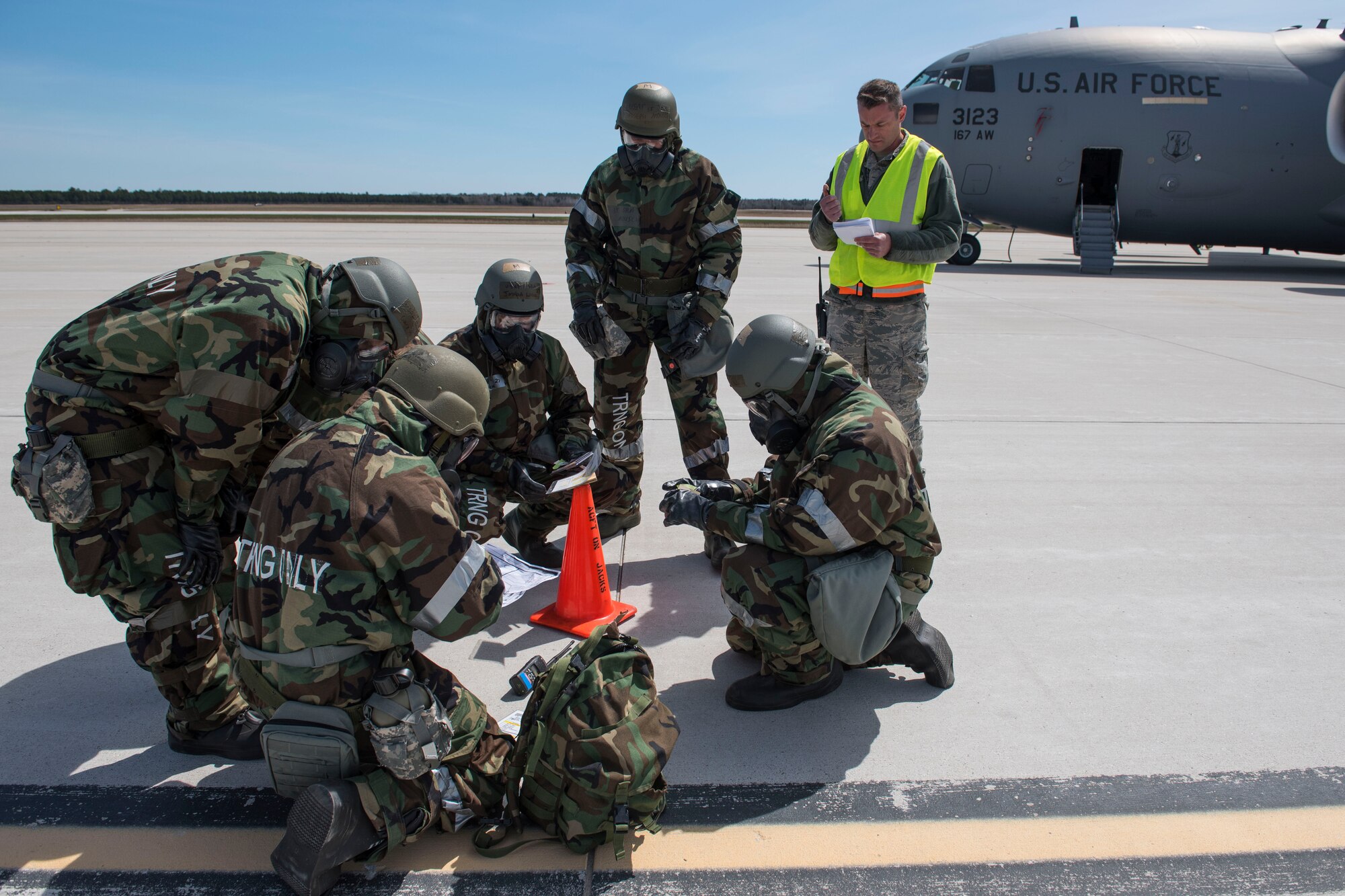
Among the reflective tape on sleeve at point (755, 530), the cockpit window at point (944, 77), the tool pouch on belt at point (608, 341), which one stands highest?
the cockpit window at point (944, 77)

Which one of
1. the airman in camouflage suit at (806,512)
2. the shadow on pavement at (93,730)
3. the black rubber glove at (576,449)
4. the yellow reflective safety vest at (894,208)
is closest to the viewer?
the shadow on pavement at (93,730)

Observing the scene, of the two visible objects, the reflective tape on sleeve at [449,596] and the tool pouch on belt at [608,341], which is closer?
the reflective tape on sleeve at [449,596]

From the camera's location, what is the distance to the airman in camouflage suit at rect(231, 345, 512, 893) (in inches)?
86.8

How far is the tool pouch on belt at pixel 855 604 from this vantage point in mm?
2945

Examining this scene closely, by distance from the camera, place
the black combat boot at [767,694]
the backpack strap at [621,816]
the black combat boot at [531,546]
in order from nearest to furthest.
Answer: the backpack strap at [621,816] → the black combat boot at [767,694] → the black combat boot at [531,546]

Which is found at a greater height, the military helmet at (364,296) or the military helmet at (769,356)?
the military helmet at (364,296)

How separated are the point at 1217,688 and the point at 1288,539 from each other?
1.93 metres

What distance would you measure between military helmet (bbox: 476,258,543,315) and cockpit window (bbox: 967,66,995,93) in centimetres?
1530

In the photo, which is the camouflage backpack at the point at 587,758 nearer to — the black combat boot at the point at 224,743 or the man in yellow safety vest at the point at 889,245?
the black combat boot at the point at 224,743

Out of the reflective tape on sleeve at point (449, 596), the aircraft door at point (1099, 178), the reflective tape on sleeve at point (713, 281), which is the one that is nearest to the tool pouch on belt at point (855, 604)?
the reflective tape on sleeve at point (449, 596)

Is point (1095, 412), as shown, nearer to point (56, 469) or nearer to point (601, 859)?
point (601, 859)

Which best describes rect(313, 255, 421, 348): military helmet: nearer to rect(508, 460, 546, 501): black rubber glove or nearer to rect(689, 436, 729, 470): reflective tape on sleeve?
rect(508, 460, 546, 501): black rubber glove

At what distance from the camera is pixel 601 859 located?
244cm

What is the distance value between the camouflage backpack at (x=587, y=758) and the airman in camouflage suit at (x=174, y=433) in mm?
1056
